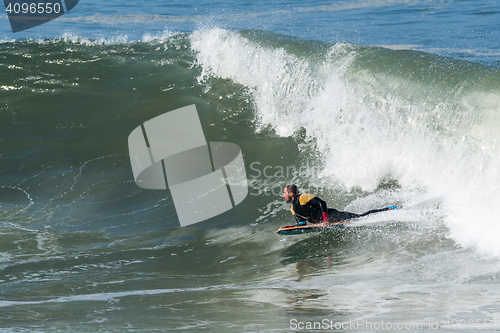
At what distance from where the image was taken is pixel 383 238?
5.95m

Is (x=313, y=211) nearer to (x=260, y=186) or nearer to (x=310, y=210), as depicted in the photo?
(x=310, y=210)

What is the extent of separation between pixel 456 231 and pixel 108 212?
539cm

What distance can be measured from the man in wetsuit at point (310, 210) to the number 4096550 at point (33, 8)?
23326 mm

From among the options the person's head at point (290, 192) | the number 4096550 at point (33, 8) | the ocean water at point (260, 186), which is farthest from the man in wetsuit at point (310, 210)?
the number 4096550 at point (33, 8)

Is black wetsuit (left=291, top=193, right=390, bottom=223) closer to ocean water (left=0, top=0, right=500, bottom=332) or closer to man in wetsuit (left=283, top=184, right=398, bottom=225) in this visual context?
man in wetsuit (left=283, top=184, right=398, bottom=225)

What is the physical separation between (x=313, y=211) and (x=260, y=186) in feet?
7.38

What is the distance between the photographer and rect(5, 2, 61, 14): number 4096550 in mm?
25106

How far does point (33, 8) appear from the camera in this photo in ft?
85.9

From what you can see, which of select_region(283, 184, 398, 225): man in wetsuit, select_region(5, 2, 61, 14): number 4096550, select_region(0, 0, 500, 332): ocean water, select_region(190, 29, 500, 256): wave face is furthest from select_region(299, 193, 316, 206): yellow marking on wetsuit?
select_region(5, 2, 61, 14): number 4096550

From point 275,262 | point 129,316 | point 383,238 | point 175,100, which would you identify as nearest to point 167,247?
point 275,262

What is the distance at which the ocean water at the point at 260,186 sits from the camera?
4.15m

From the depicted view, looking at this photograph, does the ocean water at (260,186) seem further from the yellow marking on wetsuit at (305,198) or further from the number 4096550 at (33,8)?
the number 4096550 at (33,8)

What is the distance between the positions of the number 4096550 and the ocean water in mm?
11877

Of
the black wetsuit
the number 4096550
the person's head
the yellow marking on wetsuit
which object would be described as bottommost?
the black wetsuit
